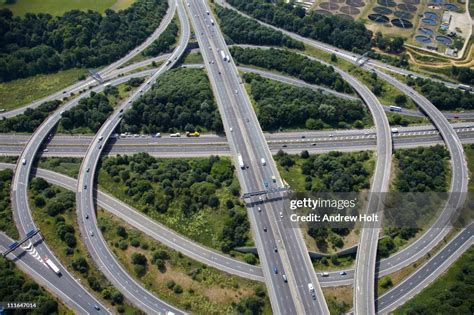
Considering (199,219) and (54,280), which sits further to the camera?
(199,219)

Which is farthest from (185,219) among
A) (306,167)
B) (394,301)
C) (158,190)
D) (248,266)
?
(394,301)

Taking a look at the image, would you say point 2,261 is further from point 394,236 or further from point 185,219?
point 394,236

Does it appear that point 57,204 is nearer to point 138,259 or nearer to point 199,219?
point 138,259

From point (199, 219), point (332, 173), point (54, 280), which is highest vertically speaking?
point (332, 173)

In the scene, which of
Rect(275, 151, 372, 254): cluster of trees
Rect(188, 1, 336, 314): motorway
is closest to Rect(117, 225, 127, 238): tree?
Rect(188, 1, 336, 314): motorway

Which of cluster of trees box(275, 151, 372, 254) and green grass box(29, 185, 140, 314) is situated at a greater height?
cluster of trees box(275, 151, 372, 254)

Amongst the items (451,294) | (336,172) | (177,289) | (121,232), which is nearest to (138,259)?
(121,232)

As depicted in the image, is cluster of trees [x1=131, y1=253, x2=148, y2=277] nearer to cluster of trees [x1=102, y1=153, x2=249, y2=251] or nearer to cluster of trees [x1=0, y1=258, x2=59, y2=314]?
cluster of trees [x1=102, y1=153, x2=249, y2=251]

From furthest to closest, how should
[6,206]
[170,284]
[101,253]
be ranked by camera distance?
1. [6,206]
2. [101,253]
3. [170,284]

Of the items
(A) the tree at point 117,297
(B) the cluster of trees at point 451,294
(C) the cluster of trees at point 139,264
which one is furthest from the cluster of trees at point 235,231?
(B) the cluster of trees at point 451,294
